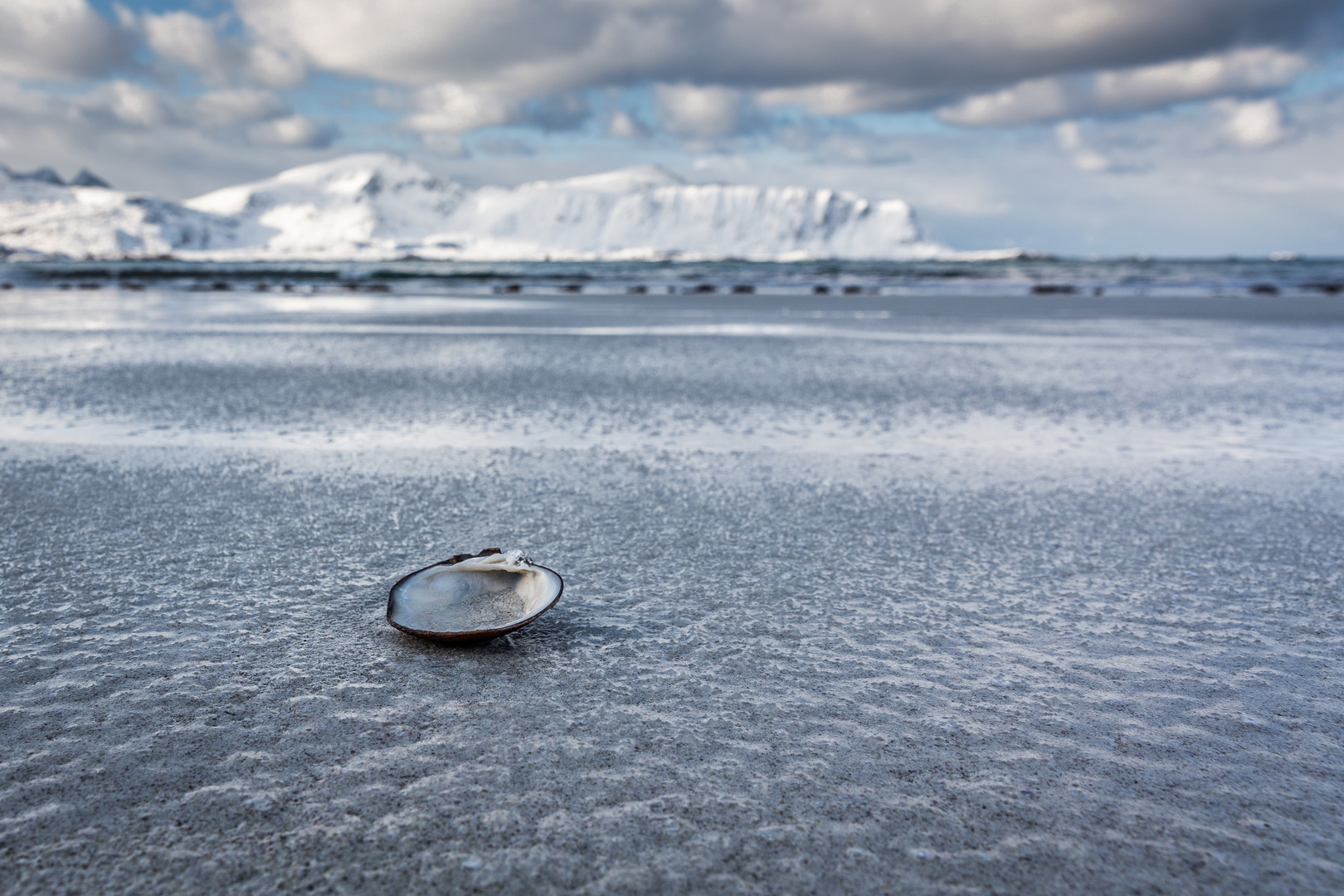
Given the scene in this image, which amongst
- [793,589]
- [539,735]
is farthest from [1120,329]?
[539,735]

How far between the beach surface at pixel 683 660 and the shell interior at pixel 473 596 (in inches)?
3.3

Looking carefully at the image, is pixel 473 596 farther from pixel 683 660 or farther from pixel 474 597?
pixel 683 660

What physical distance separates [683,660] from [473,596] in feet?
2.25

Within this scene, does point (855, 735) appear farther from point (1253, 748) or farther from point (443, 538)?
point (443, 538)

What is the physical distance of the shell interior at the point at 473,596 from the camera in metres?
2.23

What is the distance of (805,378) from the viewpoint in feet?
25.8

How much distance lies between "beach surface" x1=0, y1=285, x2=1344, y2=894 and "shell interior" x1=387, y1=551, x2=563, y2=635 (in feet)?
0.27

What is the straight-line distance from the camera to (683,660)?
216cm

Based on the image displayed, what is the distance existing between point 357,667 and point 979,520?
8.73ft

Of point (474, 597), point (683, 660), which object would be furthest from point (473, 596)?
point (683, 660)

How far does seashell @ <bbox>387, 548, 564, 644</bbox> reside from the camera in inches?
85.6

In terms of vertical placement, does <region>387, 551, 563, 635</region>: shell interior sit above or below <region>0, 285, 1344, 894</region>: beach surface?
above

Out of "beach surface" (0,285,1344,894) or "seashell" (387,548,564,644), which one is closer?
"beach surface" (0,285,1344,894)

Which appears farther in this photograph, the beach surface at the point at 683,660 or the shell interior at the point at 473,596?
the shell interior at the point at 473,596
